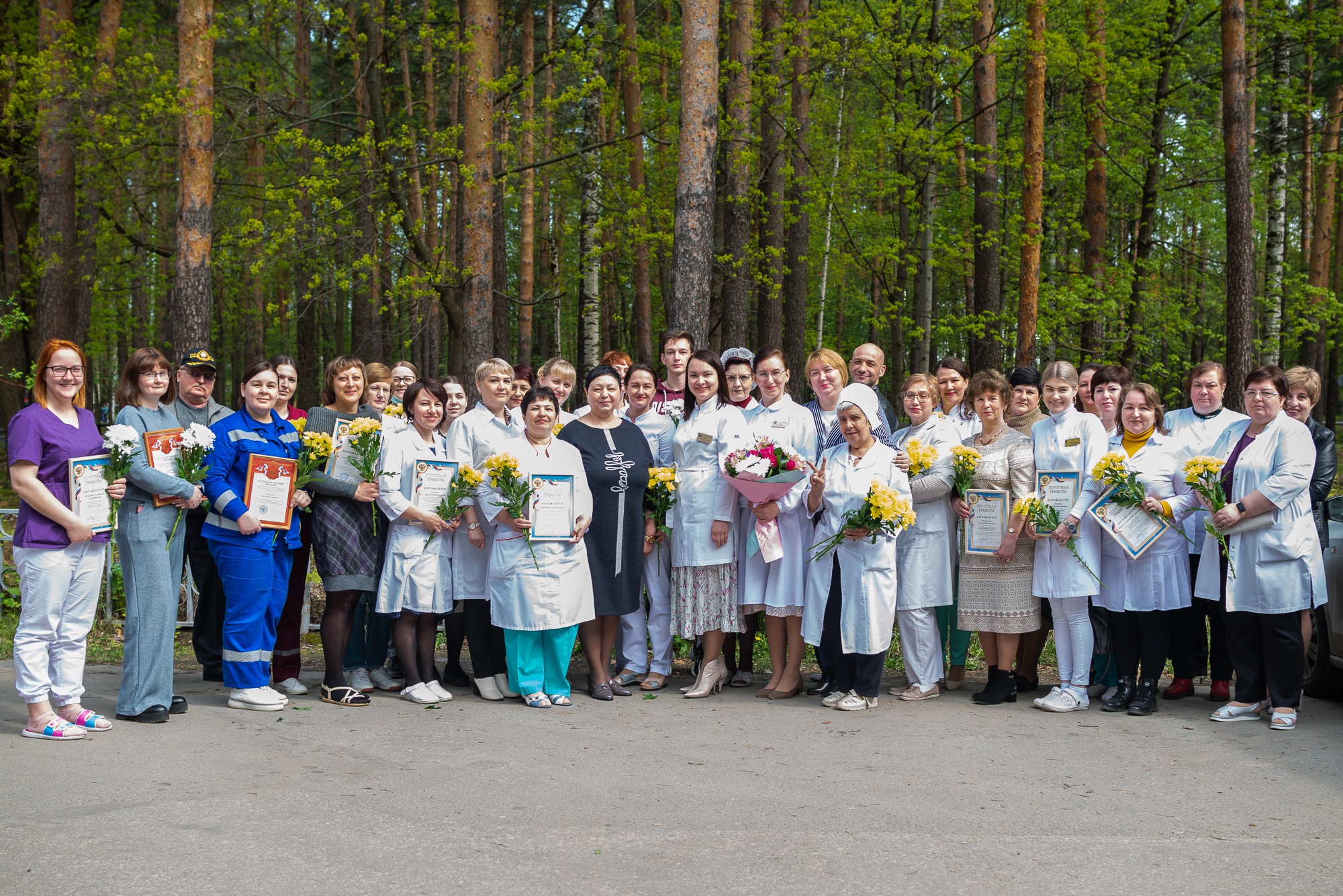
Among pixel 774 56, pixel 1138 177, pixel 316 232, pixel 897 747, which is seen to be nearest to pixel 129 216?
pixel 316 232

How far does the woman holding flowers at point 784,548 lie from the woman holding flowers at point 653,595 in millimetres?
573

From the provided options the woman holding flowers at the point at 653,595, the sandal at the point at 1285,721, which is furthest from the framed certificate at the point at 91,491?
the sandal at the point at 1285,721

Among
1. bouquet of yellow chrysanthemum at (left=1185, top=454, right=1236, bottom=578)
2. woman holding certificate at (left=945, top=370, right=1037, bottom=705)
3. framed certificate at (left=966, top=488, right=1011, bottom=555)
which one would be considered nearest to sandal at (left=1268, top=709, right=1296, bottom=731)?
bouquet of yellow chrysanthemum at (left=1185, top=454, right=1236, bottom=578)

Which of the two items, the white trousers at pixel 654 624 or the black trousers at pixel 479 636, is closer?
the black trousers at pixel 479 636

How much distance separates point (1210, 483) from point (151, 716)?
6.67 metres

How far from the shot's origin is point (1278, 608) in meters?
6.65

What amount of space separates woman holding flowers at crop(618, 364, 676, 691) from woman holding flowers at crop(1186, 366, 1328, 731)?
353cm

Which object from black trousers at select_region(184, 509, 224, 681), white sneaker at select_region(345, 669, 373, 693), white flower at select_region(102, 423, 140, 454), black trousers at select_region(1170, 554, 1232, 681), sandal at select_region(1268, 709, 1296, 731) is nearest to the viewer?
white flower at select_region(102, 423, 140, 454)

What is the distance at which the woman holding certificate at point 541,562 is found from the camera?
711 centimetres

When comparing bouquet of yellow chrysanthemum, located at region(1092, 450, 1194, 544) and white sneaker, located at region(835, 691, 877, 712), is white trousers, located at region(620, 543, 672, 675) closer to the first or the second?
white sneaker, located at region(835, 691, 877, 712)

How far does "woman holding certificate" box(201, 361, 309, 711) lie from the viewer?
6680mm

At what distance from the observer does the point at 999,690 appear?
734cm

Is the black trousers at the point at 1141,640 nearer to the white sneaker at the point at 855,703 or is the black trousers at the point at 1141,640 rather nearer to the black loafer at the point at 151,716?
the white sneaker at the point at 855,703

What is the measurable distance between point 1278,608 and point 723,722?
11.5 feet
